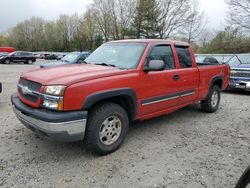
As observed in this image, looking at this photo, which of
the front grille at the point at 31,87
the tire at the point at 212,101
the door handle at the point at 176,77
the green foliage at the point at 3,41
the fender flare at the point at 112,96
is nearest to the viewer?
the fender flare at the point at 112,96

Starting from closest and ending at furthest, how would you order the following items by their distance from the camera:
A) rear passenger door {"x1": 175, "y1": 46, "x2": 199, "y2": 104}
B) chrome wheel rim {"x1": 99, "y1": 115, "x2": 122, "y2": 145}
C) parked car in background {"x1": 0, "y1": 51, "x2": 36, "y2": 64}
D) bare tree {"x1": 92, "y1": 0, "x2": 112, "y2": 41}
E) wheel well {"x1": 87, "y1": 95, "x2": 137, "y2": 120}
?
1. chrome wheel rim {"x1": 99, "y1": 115, "x2": 122, "y2": 145}
2. wheel well {"x1": 87, "y1": 95, "x2": 137, "y2": 120}
3. rear passenger door {"x1": 175, "y1": 46, "x2": 199, "y2": 104}
4. parked car in background {"x1": 0, "y1": 51, "x2": 36, "y2": 64}
5. bare tree {"x1": 92, "y1": 0, "x2": 112, "y2": 41}

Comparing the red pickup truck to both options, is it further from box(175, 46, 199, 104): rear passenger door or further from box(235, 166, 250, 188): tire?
box(235, 166, 250, 188): tire

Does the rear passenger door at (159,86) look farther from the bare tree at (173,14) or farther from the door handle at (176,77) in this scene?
the bare tree at (173,14)

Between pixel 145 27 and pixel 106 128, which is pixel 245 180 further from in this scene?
pixel 145 27

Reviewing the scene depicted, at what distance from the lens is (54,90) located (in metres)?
3.52

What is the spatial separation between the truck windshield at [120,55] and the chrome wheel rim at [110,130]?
3.19 feet

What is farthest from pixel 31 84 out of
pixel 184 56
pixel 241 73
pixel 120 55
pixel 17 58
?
pixel 17 58

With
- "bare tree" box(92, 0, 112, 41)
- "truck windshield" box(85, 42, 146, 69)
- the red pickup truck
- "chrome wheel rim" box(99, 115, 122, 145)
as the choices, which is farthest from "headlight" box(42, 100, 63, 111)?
"bare tree" box(92, 0, 112, 41)

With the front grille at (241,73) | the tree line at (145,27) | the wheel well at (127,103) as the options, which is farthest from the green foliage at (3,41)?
the wheel well at (127,103)

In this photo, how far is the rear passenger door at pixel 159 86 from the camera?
14.8ft

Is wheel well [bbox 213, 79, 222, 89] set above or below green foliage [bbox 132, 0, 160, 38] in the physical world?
below

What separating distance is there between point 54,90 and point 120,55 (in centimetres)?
175

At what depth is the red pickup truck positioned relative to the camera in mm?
3531

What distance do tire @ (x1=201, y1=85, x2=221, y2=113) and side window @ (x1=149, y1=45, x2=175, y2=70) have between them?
196cm
